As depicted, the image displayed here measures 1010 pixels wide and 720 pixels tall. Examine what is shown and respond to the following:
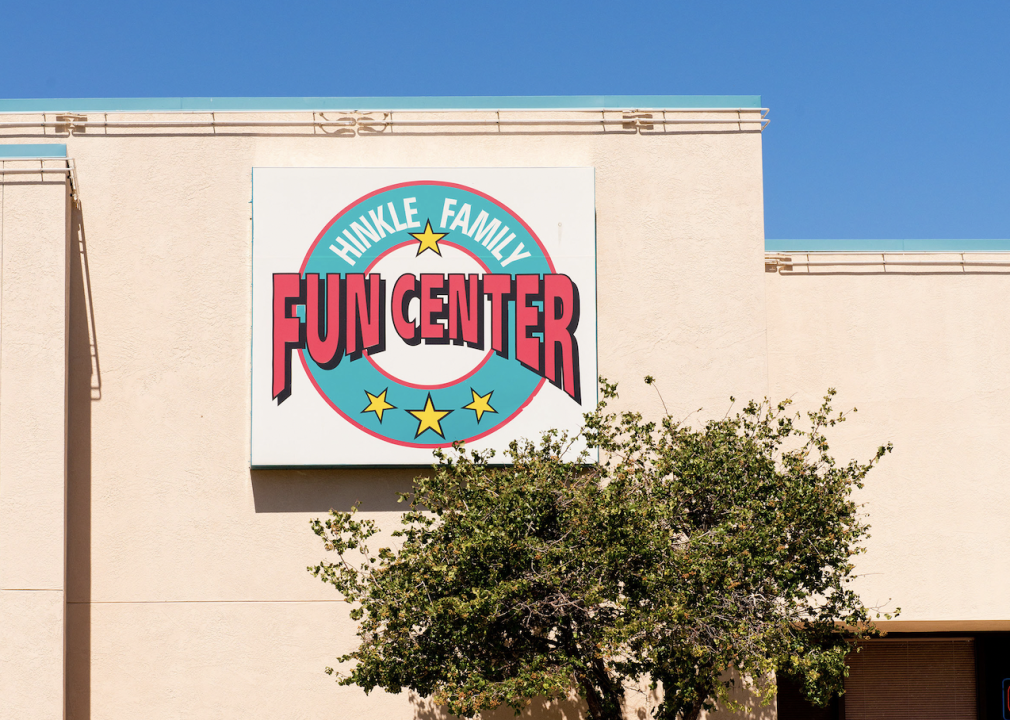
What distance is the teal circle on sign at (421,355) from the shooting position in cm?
1744

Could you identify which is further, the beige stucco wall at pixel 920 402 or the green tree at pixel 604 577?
the beige stucco wall at pixel 920 402

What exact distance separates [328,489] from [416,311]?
10.6 feet

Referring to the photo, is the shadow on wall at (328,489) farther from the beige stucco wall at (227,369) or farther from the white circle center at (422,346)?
the white circle center at (422,346)

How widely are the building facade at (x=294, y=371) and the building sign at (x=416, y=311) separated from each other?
0.96 ft

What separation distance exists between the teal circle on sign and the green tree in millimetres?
3439

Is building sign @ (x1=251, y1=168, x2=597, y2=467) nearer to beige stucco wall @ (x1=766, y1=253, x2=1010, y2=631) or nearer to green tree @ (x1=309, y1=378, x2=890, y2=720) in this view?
green tree @ (x1=309, y1=378, x2=890, y2=720)

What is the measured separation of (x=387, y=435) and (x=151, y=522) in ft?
13.2

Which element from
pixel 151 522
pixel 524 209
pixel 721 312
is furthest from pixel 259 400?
pixel 721 312

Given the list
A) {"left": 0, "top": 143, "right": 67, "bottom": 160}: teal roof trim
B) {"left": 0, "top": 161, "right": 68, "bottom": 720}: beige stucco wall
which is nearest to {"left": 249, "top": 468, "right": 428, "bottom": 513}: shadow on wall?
{"left": 0, "top": 161, "right": 68, "bottom": 720}: beige stucco wall

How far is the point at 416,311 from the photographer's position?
17766 mm

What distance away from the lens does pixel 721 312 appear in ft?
59.5

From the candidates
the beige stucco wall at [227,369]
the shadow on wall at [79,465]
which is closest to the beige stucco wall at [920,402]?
the beige stucco wall at [227,369]

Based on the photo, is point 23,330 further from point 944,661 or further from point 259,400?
point 944,661

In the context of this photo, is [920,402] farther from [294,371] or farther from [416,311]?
[294,371]
